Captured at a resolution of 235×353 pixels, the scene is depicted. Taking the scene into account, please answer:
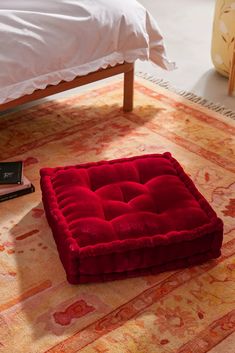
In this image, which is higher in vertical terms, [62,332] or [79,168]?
[79,168]

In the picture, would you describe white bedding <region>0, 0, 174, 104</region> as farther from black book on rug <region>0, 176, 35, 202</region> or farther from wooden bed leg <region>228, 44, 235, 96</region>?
wooden bed leg <region>228, 44, 235, 96</region>

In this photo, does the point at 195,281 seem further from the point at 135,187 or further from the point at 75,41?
the point at 75,41

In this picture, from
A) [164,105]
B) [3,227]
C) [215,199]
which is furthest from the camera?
[164,105]

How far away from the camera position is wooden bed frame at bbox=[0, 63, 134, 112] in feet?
7.56

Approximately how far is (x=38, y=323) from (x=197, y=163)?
43.4 inches

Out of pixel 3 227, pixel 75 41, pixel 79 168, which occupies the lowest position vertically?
pixel 3 227

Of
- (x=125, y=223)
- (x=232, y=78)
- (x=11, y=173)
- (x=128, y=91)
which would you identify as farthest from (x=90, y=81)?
(x=125, y=223)

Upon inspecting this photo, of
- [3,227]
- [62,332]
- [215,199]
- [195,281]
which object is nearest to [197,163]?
[215,199]

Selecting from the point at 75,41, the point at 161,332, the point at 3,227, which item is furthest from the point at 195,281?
the point at 75,41

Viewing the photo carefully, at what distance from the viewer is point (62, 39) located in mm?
2248

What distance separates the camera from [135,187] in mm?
1830

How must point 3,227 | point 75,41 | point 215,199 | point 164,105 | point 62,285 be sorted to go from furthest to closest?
point 164,105 → point 75,41 → point 215,199 → point 3,227 → point 62,285

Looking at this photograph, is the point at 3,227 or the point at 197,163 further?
the point at 197,163

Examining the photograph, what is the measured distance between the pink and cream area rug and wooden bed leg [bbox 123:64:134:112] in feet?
0.48
